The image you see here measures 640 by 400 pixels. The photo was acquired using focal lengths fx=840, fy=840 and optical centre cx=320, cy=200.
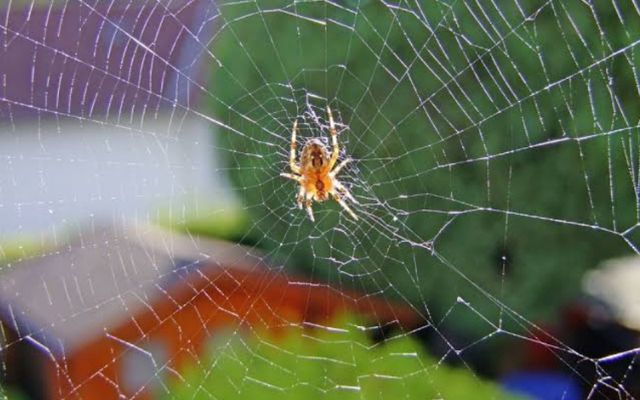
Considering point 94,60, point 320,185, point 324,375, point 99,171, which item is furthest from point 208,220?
point 320,185

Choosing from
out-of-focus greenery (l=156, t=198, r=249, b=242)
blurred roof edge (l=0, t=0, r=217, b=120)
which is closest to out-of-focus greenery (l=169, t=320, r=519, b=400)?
out-of-focus greenery (l=156, t=198, r=249, b=242)

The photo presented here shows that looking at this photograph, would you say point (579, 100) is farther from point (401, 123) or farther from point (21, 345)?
point (21, 345)

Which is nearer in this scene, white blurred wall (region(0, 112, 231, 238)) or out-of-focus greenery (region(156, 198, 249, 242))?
out-of-focus greenery (region(156, 198, 249, 242))

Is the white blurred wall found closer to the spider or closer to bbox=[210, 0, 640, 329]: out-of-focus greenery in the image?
bbox=[210, 0, 640, 329]: out-of-focus greenery

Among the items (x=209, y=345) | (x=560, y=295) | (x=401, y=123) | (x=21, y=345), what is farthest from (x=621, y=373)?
(x=21, y=345)

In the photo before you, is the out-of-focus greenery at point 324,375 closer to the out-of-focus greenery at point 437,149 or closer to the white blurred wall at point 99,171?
the out-of-focus greenery at point 437,149

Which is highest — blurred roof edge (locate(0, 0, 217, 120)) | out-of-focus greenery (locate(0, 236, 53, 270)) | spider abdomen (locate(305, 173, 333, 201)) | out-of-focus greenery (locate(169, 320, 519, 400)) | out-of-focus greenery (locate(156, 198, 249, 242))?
blurred roof edge (locate(0, 0, 217, 120))
